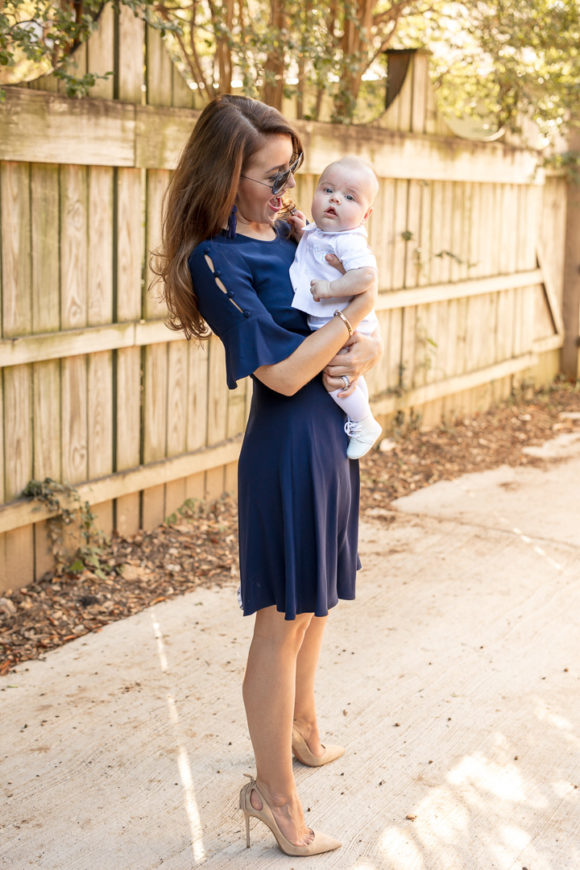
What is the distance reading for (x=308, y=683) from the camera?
2.89m

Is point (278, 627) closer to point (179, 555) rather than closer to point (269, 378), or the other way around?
point (269, 378)

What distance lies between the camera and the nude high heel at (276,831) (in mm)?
2576

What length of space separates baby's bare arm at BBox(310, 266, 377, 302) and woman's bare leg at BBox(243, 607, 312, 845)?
0.79 m

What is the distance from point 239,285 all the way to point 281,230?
38 cm

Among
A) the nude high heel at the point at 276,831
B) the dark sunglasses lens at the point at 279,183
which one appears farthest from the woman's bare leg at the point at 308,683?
the dark sunglasses lens at the point at 279,183

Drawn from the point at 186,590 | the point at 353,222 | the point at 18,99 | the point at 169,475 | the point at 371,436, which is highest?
Result: the point at 18,99

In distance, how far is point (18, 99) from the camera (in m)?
3.76

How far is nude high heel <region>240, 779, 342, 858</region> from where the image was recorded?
2576 mm

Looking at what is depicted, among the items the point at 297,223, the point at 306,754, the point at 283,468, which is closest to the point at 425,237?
the point at 297,223

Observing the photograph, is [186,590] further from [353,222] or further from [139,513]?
[353,222]

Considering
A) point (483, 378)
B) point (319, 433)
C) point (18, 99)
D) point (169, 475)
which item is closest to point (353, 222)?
point (319, 433)

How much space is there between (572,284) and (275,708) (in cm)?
716

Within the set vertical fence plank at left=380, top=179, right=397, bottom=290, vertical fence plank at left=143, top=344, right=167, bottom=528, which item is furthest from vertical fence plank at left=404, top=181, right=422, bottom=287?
vertical fence plank at left=143, top=344, right=167, bottom=528

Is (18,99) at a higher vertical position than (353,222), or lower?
higher
